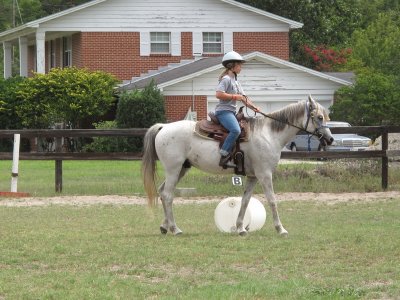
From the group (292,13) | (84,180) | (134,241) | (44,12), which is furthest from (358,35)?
(134,241)

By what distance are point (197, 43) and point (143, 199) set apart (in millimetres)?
27928

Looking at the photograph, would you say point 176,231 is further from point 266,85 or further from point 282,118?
point 266,85

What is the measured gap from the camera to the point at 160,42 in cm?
4772

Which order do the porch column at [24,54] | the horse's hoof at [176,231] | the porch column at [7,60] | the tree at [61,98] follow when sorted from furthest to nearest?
1. the porch column at [7,60]
2. the porch column at [24,54]
3. the tree at [61,98]
4. the horse's hoof at [176,231]

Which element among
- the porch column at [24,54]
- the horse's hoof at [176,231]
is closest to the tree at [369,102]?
the porch column at [24,54]

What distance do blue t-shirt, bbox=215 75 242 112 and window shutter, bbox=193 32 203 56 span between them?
112 ft

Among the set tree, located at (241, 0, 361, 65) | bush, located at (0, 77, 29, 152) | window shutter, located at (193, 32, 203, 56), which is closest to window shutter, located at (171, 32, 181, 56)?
window shutter, located at (193, 32, 203, 56)

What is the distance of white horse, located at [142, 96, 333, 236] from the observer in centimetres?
1418

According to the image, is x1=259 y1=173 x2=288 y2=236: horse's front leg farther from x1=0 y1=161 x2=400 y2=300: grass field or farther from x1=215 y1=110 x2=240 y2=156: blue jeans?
x1=215 y1=110 x2=240 y2=156: blue jeans

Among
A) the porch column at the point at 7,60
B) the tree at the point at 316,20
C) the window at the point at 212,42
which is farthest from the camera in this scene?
the tree at the point at 316,20

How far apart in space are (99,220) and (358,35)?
1832 inches

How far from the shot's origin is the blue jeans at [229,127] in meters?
13.9

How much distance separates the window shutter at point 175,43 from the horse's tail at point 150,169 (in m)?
33.3

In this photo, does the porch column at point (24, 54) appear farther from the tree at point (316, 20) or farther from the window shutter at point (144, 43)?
the tree at point (316, 20)
